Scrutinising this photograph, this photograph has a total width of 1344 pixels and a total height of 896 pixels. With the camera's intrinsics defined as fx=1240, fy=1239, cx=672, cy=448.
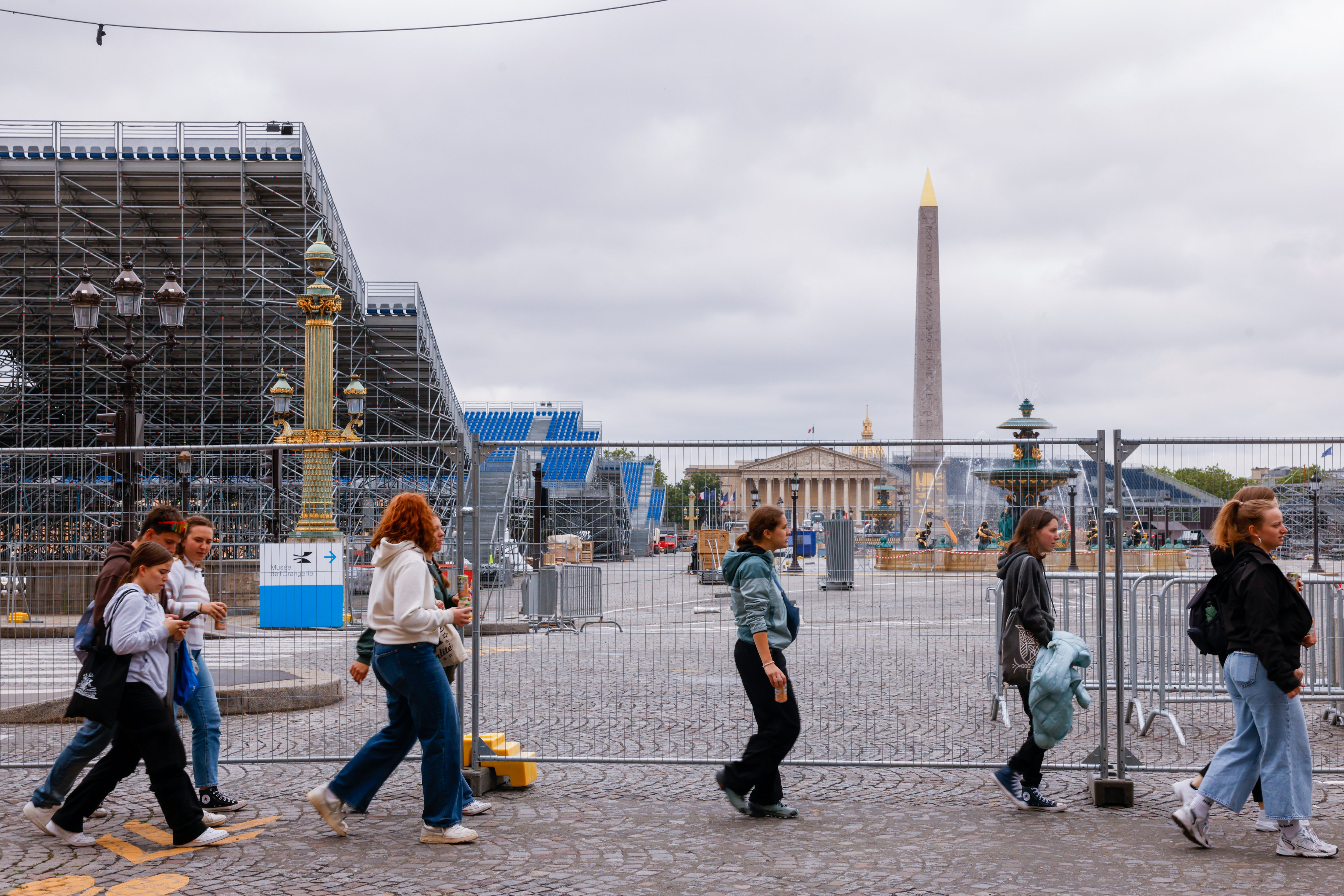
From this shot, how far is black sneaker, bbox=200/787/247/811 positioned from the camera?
6621mm

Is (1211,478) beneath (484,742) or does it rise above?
above

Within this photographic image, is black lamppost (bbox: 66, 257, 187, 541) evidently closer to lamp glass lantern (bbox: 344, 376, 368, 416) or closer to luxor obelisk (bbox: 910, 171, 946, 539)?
lamp glass lantern (bbox: 344, 376, 368, 416)

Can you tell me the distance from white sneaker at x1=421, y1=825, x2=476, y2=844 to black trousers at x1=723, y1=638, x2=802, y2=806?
139 cm

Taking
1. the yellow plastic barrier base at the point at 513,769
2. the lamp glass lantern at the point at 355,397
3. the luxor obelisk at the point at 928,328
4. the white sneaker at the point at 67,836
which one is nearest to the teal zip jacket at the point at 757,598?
the yellow plastic barrier base at the point at 513,769

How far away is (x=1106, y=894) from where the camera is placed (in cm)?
523

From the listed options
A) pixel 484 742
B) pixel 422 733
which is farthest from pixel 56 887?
pixel 484 742

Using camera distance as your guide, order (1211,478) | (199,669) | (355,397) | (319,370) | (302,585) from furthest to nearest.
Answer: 1. (355,397)
2. (319,370)
3. (302,585)
4. (1211,478)
5. (199,669)

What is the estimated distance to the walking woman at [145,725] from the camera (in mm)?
5984

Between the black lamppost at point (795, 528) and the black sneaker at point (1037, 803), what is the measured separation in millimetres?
1933

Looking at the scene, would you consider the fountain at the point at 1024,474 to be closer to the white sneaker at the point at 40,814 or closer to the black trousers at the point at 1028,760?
the black trousers at the point at 1028,760

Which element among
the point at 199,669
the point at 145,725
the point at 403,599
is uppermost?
the point at 403,599

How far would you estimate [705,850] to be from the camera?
236 inches

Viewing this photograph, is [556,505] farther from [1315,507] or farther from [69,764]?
[1315,507]

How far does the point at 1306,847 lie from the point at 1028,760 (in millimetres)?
1369
